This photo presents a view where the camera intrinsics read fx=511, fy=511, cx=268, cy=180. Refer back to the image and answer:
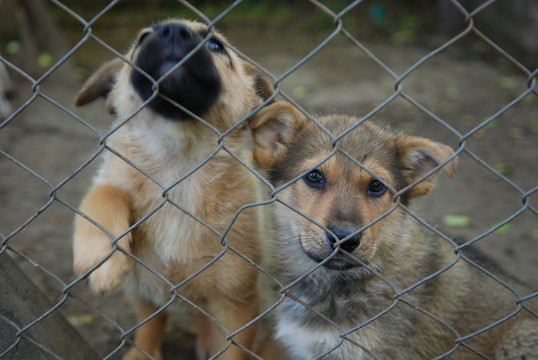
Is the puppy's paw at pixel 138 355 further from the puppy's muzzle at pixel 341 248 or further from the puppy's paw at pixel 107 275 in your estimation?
the puppy's muzzle at pixel 341 248

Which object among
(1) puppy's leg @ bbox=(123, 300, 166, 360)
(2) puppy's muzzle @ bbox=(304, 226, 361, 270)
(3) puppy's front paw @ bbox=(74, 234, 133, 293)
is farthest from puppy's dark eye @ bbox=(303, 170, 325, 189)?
(1) puppy's leg @ bbox=(123, 300, 166, 360)

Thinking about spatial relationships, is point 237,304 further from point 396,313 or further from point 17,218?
point 17,218

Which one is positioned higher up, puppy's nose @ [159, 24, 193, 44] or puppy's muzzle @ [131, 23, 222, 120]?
puppy's nose @ [159, 24, 193, 44]

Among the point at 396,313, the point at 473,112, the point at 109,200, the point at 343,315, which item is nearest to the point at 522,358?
the point at 396,313

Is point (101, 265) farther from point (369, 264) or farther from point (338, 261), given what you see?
point (369, 264)

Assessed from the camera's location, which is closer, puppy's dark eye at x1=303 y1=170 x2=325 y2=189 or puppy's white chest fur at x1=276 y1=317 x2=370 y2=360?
puppy's white chest fur at x1=276 y1=317 x2=370 y2=360

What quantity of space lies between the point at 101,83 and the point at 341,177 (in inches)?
67.3

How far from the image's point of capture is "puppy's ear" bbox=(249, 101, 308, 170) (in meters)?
3.17

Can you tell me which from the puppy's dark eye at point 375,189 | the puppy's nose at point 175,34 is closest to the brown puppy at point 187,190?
the puppy's nose at point 175,34

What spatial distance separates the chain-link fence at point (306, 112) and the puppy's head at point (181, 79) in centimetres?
31

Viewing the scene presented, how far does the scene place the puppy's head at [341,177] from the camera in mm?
2713

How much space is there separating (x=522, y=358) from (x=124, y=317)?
2859mm

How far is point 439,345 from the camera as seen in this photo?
2.98 metres

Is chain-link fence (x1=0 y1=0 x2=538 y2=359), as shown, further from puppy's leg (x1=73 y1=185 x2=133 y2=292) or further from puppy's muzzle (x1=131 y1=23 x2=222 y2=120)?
puppy's muzzle (x1=131 y1=23 x2=222 y2=120)
